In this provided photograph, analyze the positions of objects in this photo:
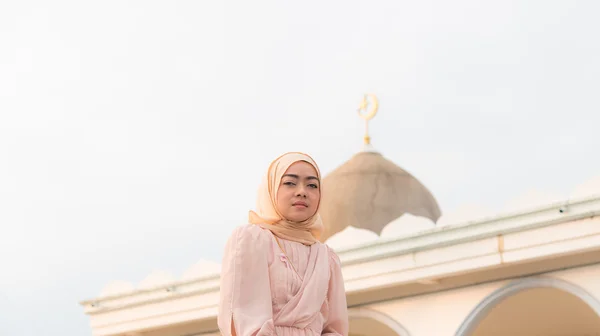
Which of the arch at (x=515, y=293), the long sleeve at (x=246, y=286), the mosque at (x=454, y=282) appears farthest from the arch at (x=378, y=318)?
the long sleeve at (x=246, y=286)

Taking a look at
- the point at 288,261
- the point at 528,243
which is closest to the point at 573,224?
the point at 528,243

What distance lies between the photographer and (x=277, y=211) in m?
4.96

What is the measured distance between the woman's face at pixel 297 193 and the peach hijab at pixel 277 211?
0.07ft

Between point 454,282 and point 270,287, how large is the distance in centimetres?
735

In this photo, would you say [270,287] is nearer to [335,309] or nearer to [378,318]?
[335,309]

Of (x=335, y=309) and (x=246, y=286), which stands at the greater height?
(x=246, y=286)

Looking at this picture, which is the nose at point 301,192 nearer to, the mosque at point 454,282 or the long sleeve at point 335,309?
the long sleeve at point 335,309

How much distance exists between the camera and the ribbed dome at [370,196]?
15.5 m

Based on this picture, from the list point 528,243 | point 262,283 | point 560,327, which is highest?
point 262,283

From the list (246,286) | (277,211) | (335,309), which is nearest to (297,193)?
(277,211)

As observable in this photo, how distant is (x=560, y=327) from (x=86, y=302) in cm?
576

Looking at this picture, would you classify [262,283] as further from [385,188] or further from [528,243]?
[385,188]

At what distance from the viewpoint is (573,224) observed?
10.8 metres

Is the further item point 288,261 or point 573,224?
point 573,224
